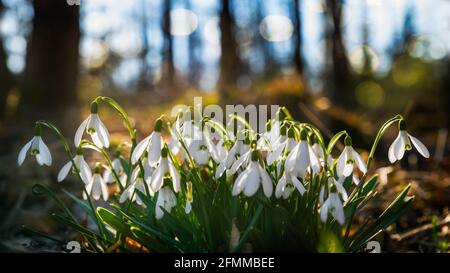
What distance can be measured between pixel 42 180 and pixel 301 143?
8.06ft

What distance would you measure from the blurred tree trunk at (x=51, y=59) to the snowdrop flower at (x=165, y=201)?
394 centimetres

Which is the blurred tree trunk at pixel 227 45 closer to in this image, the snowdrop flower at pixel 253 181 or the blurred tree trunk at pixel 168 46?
the blurred tree trunk at pixel 168 46

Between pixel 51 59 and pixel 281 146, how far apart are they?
4245mm

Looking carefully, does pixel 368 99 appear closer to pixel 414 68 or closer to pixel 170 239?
pixel 414 68

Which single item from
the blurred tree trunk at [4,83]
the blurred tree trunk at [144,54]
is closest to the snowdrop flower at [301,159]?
the blurred tree trunk at [4,83]

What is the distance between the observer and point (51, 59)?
5.00 m

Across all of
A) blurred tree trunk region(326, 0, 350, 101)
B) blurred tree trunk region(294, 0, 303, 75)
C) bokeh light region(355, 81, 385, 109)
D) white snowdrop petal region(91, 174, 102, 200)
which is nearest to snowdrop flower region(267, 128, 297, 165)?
white snowdrop petal region(91, 174, 102, 200)

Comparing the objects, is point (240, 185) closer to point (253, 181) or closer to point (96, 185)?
point (253, 181)

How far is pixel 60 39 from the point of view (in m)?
4.96

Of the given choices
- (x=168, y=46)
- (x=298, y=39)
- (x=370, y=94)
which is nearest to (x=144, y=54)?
(x=168, y=46)

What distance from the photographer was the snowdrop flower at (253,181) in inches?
46.6

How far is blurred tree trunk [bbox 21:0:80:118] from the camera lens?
16.2 feet

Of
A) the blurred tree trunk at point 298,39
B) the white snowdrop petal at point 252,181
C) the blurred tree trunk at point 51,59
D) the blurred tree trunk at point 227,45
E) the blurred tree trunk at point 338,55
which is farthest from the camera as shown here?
the blurred tree trunk at point 298,39
